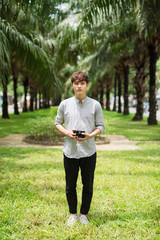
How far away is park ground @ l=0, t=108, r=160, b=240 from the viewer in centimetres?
319

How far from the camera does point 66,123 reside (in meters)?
3.18

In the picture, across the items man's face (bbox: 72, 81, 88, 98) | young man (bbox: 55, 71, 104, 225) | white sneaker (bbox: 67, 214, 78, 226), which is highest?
man's face (bbox: 72, 81, 88, 98)

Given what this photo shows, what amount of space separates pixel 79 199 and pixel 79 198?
0.04 metres

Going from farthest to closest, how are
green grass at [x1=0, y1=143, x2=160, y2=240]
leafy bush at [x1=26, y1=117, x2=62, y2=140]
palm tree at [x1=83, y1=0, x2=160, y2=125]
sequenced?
1. leafy bush at [x1=26, y1=117, x2=62, y2=140]
2. palm tree at [x1=83, y1=0, x2=160, y2=125]
3. green grass at [x1=0, y1=143, x2=160, y2=240]

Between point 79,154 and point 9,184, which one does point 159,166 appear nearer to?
point 9,184

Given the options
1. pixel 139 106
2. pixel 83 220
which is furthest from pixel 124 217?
pixel 139 106

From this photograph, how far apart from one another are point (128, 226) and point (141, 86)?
17975mm

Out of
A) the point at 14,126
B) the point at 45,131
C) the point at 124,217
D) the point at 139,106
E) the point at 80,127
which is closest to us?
the point at 80,127

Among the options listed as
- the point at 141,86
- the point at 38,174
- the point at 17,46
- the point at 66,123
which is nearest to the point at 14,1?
the point at 17,46

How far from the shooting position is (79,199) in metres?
4.25

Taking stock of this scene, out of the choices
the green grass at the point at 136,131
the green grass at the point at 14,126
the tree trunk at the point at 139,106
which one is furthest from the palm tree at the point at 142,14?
the green grass at the point at 14,126

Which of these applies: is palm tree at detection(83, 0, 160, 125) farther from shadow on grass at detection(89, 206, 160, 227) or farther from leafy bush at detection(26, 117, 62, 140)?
shadow on grass at detection(89, 206, 160, 227)

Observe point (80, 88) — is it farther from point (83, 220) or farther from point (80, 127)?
point (83, 220)

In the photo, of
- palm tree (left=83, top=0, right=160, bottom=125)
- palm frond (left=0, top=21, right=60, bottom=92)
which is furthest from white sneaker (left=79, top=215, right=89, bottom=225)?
palm tree (left=83, top=0, right=160, bottom=125)
